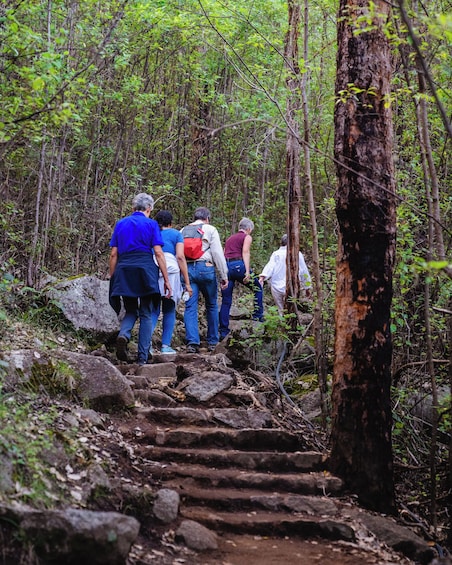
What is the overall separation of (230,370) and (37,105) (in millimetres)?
3848

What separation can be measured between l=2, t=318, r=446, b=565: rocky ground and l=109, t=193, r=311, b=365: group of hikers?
3.80 feet

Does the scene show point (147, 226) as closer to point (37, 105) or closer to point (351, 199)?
point (37, 105)

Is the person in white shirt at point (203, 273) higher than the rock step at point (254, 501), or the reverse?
the person in white shirt at point (203, 273)

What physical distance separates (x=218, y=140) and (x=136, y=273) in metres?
8.35

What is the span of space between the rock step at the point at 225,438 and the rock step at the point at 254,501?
2.52ft

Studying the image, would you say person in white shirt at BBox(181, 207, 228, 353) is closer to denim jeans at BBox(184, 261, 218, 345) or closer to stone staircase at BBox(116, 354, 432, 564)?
denim jeans at BBox(184, 261, 218, 345)

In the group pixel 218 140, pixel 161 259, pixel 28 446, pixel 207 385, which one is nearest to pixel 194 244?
pixel 161 259

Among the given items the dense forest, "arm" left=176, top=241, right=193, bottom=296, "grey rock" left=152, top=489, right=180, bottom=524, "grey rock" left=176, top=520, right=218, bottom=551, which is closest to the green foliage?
"grey rock" left=152, top=489, right=180, bottom=524

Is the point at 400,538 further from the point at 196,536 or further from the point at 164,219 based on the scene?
the point at 164,219

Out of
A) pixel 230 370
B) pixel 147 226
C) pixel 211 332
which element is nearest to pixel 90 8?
pixel 147 226

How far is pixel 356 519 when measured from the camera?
16.9 ft

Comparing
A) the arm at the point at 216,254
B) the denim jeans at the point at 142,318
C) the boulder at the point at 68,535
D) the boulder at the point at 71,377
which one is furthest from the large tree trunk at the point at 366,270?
the arm at the point at 216,254

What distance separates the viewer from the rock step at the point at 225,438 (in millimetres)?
6082

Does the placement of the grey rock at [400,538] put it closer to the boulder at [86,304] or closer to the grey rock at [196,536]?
the grey rock at [196,536]
